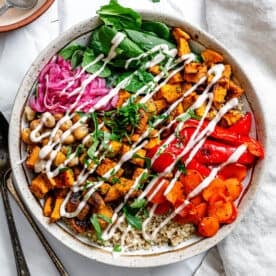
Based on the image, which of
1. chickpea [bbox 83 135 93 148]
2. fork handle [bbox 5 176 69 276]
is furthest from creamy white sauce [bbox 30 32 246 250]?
fork handle [bbox 5 176 69 276]

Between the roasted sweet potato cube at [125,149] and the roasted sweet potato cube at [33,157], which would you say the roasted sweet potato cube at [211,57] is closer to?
the roasted sweet potato cube at [125,149]

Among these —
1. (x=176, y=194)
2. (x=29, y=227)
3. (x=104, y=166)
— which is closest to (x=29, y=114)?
(x=104, y=166)

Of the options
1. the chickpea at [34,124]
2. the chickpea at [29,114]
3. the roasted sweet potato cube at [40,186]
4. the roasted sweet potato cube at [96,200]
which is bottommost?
the roasted sweet potato cube at [96,200]

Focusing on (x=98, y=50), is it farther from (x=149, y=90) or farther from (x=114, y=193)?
(x=114, y=193)

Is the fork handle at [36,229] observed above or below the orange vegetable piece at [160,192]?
below

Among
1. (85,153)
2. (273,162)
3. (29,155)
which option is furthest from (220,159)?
(29,155)

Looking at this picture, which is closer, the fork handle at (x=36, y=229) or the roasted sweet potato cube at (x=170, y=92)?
the roasted sweet potato cube at (x=170, y=92)

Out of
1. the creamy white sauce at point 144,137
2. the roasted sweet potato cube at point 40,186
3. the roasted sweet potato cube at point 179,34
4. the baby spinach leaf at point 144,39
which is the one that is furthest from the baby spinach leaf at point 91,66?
the roasted sweet potato cube at point 40,186
